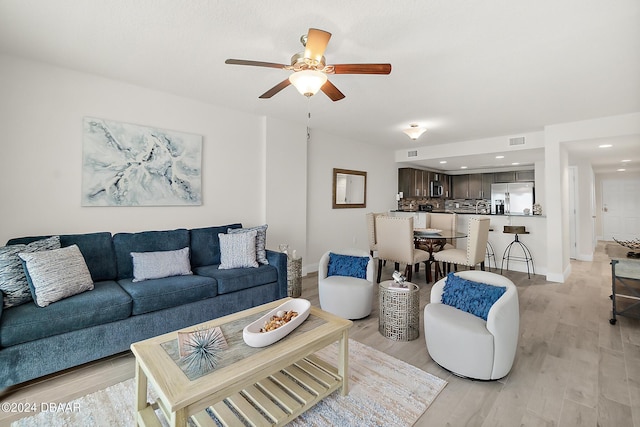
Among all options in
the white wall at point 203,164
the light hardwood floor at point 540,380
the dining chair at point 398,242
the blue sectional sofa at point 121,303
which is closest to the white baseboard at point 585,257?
the light hardwood floor at point 540,380

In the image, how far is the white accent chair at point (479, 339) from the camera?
1.90 m

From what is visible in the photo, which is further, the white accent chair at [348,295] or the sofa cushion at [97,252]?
the white accent chair at [348,295]

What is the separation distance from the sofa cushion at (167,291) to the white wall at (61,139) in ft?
2.85

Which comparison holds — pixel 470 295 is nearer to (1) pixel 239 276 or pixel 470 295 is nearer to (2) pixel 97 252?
(1) pixel 239 276

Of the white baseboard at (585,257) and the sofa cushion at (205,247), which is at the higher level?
the sofa cushion at (205,247)

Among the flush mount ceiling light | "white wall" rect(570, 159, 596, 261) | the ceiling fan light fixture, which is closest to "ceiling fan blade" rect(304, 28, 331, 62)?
the ceiling fan light fixture

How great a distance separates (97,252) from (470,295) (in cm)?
325

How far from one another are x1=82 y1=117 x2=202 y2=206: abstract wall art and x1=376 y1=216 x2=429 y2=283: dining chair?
258cm

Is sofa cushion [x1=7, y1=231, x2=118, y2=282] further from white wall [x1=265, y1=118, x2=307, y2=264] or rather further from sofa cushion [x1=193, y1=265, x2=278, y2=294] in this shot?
white wall [x1=265, y1=118, x2=307, y2=264]

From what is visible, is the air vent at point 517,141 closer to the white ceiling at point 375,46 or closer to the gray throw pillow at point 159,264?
the white ceiling at point 375,46

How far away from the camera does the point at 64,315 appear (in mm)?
2012

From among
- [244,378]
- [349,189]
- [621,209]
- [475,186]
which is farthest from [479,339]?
[621,209]

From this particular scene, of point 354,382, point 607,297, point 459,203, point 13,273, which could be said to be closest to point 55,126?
point 13,273

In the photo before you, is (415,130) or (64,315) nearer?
(64,315)
